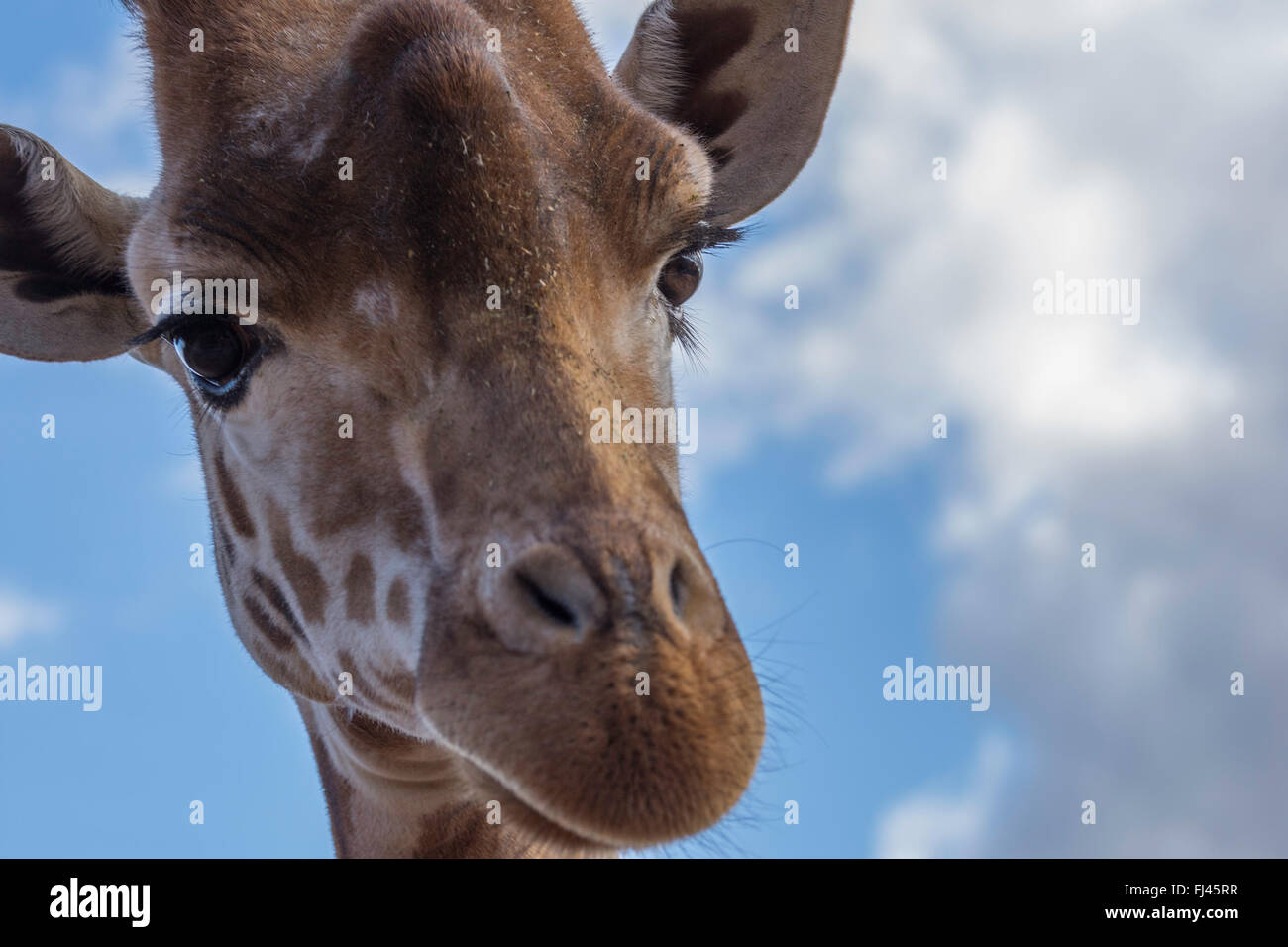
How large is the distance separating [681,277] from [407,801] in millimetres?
2733

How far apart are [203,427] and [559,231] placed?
2.41m

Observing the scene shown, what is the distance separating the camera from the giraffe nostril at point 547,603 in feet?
11.2

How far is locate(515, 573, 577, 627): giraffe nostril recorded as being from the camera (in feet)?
11.2

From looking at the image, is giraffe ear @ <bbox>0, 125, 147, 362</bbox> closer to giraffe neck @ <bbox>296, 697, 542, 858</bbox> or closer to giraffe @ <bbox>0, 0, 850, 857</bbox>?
giraffe @ <bbox>0, 0, 850, 857</bbox>

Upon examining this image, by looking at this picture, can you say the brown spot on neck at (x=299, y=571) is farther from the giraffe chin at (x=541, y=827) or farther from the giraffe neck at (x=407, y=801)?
the giraffe chin at (x=541, y=827)

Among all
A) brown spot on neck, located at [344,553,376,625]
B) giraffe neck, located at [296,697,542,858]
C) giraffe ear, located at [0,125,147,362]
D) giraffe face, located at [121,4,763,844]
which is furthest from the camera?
giraffe ear, located at [0,125,147,362]

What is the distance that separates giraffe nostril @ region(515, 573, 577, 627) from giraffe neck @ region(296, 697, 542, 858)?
1909 mm

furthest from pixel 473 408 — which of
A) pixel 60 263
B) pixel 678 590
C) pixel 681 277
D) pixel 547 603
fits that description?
pixel 60 263

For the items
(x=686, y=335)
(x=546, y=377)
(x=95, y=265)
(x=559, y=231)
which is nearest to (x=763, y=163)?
(x=686, y=335)

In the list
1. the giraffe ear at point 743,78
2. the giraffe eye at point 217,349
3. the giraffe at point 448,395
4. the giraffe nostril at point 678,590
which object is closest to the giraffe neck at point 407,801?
the giraffe at point 448,395

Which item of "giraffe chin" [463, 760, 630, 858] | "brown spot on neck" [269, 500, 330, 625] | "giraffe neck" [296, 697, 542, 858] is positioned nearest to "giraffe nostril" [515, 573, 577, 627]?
"giraffe chin" [463, 760, 630, 858]

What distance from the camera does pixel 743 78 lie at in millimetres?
6277

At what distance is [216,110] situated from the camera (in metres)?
4.74
